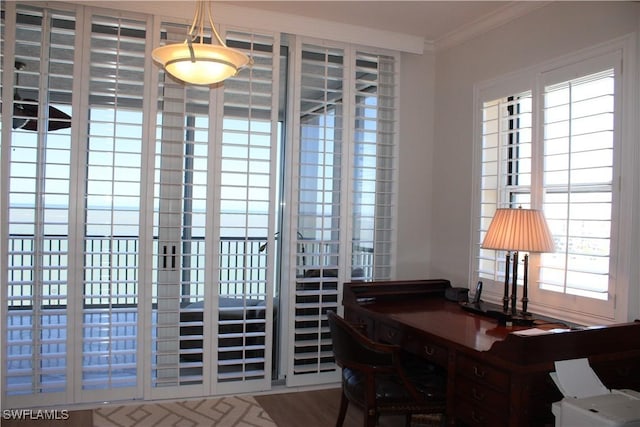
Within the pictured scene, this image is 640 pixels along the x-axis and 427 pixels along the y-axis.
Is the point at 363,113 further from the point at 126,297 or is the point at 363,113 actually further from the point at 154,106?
the point at 126,297

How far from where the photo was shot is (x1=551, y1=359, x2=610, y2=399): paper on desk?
1964 mm

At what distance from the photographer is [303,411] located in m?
3.26

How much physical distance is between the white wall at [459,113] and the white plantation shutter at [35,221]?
7.86 ft

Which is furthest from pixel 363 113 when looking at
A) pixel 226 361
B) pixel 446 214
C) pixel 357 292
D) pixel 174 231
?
pixel 226 361

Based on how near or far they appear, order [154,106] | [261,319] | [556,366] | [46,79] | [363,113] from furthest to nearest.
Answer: [363,113] → [261,319] → [154,106] → [46,79] → [556,366]

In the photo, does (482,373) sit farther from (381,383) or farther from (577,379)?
(381,383)

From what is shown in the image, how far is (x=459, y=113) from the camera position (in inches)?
146

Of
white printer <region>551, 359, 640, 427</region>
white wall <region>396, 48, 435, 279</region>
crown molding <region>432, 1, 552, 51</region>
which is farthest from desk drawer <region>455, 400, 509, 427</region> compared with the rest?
crown molding <region>432, 1, 552, 51</region>

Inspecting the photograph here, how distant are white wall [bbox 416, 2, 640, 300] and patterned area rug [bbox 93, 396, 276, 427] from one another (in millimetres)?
1575

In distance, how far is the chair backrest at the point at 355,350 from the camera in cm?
247

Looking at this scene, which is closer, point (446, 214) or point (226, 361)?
point (226, 361)

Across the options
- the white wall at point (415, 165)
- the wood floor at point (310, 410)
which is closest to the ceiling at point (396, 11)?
the white wall at point (415, 165)

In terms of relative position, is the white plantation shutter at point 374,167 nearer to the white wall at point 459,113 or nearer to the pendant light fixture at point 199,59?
the white wall at point 459,113

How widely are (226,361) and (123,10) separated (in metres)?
2.39
